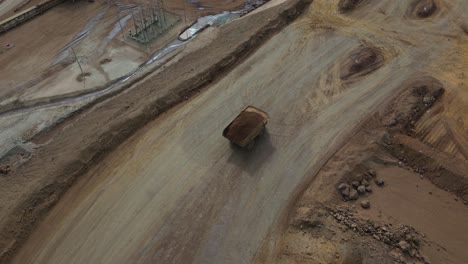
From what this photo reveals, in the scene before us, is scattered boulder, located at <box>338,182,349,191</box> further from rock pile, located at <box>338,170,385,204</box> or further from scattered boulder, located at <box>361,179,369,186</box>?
scattered boulder, located at <box>361,179,369,186</box>

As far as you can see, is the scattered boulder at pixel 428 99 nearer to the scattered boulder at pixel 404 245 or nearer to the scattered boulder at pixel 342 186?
the scattered boulder at pixel 342 186

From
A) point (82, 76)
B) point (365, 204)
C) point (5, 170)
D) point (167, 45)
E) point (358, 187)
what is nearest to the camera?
point (365, 204)

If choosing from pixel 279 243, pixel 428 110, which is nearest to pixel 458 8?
pixel 428 110

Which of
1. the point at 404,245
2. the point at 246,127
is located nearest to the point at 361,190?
the point at 404,245

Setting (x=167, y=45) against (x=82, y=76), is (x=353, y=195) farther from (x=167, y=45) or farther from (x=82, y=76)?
(x=82, y=76)

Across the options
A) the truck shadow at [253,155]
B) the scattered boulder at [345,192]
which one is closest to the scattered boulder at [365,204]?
the scattered boulder at [345,192]
